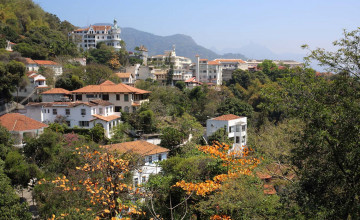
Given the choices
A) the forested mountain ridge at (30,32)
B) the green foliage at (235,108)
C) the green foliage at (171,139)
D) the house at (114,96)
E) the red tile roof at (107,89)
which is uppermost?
the forested mountain ridge at (30,32)

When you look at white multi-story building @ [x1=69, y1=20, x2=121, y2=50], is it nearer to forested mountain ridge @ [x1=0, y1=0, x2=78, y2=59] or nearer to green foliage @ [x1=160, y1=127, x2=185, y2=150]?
forested mountain ridge @ [x1=0, y1=0, x2=78, y2=59]

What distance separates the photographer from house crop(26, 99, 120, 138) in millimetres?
27516

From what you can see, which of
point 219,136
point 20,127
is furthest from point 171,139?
point 20,127

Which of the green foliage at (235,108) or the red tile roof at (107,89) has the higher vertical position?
the red tile roof at (107,89)

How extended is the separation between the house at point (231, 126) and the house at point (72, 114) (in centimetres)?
972

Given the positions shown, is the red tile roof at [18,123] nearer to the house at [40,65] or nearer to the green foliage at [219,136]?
the green foliage at [219,136]

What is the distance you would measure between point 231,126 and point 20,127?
19.1 meters

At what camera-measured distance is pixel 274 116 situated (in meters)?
43.6

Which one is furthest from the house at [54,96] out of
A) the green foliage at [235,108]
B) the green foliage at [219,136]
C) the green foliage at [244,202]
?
the green foliage at [244,202]

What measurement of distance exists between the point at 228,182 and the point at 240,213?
4.13 ft

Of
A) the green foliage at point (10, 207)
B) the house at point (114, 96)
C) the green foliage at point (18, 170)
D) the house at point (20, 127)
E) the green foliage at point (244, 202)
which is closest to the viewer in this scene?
the green foliage at point (244, 202)

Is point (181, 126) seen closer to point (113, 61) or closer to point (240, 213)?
point (240, 213)

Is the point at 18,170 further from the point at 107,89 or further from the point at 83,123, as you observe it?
the point at 107,89

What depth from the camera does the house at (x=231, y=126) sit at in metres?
31.7
